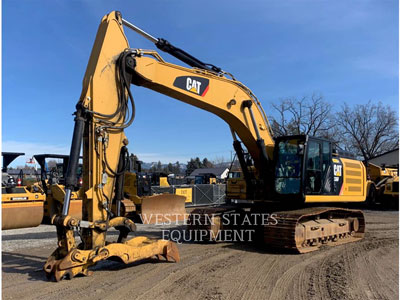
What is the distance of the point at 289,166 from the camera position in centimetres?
817

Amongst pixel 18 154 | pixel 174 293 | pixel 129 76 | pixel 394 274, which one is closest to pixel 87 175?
pixel 129 76

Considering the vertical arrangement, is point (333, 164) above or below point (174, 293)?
above

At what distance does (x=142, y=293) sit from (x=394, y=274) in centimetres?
442

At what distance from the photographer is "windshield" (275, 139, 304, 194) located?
7.98 meters

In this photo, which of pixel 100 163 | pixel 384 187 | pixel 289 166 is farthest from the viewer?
pixel 384 187

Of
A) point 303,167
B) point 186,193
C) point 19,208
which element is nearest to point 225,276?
point 303,167

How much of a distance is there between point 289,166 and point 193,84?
3.02 metres

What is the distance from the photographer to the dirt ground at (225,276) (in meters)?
4.92

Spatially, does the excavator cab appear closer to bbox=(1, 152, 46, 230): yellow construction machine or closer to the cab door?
the cab door

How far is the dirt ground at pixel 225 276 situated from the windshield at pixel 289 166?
1.53 m

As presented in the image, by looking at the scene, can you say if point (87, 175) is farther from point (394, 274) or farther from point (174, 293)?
point (394, 274)

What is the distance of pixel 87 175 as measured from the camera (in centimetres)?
562

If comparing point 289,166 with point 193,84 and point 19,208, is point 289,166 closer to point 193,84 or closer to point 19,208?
point 193,84

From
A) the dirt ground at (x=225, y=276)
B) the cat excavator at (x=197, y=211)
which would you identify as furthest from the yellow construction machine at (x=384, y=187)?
the dirt ground at (x=225, y=276)
